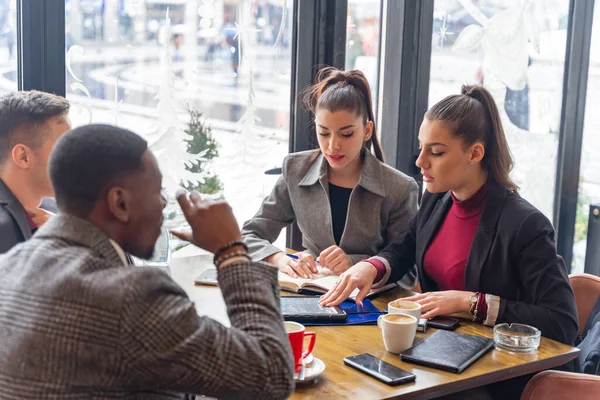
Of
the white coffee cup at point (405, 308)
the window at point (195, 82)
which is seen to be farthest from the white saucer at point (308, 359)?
the window at point (195, 82)

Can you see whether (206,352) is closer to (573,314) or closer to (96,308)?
(96,308)

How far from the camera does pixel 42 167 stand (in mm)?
1845

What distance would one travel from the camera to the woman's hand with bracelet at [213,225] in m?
1.17

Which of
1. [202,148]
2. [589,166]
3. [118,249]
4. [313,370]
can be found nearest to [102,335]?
[118,249]

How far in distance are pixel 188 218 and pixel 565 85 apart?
296cm

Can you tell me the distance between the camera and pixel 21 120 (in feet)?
6.06

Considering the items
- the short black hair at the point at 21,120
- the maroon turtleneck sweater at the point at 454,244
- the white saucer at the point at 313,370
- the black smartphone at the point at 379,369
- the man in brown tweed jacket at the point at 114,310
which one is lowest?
the black smartphone at the point at 379,369

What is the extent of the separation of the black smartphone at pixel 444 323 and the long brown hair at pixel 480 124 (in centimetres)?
44

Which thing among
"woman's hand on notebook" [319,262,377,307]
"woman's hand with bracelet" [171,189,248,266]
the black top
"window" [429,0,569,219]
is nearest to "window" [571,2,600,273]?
"window" [429,0,569,219]

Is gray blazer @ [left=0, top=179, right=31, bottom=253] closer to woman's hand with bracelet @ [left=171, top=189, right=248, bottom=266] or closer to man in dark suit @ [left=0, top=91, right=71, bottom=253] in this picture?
man in dark suit @ [left=0, top=91, right=71, bottom=253]

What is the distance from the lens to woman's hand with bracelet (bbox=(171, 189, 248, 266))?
117cm

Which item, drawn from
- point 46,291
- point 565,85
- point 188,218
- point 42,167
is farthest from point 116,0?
point 565,85

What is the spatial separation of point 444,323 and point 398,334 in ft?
0.79

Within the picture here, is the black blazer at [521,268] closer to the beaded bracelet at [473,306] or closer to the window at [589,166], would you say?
the beaded bracelet at [473,306]
